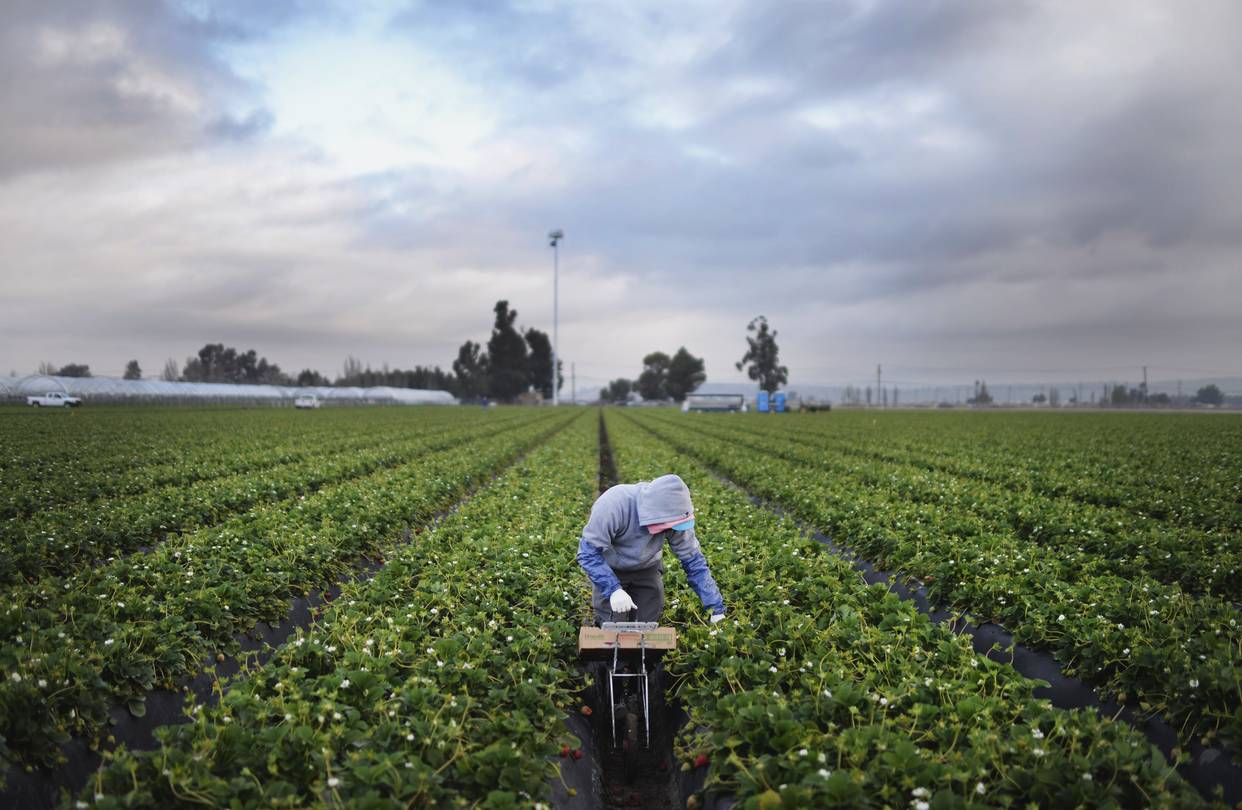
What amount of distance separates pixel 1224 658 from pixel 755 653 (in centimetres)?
301

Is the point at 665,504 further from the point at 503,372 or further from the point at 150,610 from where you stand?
the point at 503,372

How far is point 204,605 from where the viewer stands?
6.02 metres

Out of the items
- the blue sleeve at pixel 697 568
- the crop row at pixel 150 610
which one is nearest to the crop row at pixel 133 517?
the crop row at pixel 150 610

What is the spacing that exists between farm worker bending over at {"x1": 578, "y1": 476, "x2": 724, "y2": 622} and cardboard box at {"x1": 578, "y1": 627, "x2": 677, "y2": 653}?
0.64ft

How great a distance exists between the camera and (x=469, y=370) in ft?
500

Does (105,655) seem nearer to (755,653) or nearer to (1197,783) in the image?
(755,653)

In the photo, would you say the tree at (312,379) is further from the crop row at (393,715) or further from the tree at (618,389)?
the crop row at (393,715)

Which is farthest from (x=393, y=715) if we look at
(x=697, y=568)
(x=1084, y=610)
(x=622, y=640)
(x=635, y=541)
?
(x=1084, y=610)

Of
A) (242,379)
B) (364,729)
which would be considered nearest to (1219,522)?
(364,729)

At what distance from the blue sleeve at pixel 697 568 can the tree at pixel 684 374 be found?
145 meters

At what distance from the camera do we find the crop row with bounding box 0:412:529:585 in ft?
26.5

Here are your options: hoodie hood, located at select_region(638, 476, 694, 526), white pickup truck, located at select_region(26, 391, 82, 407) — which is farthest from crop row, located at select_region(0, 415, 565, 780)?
white pickup truck, located at select_region(26, 391, 82, 407)

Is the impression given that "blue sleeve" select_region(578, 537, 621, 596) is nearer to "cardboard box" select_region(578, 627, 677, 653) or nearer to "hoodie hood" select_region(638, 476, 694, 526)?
"cardboard box" select_region(578, 627, 677, 653)

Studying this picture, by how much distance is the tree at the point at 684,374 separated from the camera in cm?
15112
